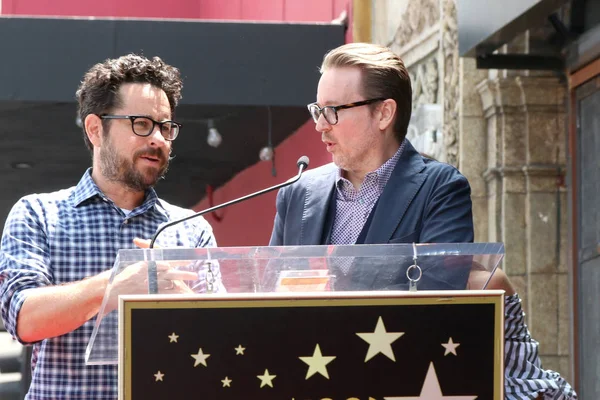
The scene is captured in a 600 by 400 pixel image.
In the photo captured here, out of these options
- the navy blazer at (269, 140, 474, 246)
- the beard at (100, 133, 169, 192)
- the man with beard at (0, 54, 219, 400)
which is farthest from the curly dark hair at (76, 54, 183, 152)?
the navy blazer at (269, 140, 474, 246)

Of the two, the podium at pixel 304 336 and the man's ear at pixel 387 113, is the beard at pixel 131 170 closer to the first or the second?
the man's ear at pixel 387 113

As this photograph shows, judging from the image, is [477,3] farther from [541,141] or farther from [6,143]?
[6,143]

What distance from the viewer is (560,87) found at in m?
7.87

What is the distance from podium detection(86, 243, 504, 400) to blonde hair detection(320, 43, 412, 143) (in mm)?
806

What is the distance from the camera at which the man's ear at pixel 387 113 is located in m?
3.17

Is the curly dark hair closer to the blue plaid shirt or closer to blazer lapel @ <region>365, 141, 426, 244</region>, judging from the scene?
the blue plaid shirt

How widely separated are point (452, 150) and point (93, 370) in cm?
540

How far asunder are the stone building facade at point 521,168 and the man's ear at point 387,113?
4.66 m

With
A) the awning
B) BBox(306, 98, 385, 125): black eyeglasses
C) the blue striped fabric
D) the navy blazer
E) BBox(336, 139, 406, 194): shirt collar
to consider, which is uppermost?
the awning

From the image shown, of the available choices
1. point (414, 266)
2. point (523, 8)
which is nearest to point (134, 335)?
point (414, 266)

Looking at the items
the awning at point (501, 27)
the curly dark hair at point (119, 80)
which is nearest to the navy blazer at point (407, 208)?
the curly dark hair at point (119, 80)

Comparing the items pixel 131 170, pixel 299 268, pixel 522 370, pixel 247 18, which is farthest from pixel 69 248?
pixel 247 18

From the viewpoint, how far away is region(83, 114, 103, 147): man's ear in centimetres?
357

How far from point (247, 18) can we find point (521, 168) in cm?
799
